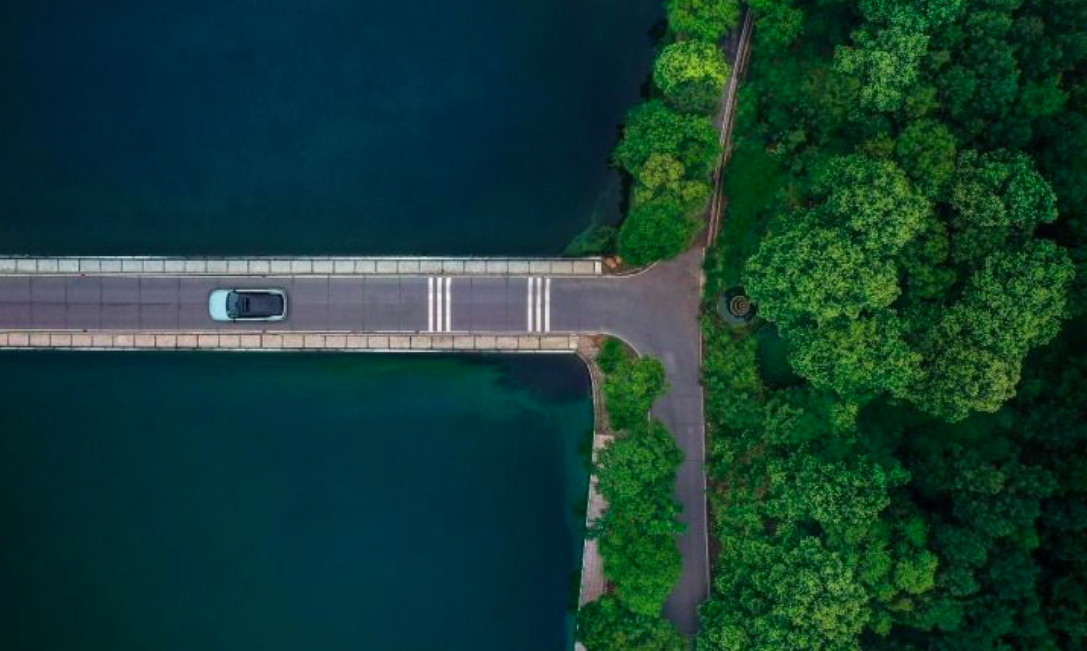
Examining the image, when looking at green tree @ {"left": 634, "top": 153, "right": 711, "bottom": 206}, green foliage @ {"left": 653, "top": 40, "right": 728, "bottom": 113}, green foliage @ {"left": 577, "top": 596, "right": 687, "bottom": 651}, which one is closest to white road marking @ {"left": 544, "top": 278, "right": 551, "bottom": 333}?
green tree @ {"left": 634, "top": 153, "right": 711, "bottom": 206}

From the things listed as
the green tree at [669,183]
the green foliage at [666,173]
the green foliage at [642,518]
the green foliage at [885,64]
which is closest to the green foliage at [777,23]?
the green foliage at [885,64]

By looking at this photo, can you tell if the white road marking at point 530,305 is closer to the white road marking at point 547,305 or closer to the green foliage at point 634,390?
the white road marking at point 547,305

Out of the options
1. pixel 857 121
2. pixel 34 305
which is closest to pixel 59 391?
pixel 34 305

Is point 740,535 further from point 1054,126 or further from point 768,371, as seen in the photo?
point 1054,126

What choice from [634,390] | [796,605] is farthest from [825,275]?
[796,605]

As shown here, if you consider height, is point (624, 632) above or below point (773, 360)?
below

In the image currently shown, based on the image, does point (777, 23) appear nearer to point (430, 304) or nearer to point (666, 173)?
point (666, 173)
